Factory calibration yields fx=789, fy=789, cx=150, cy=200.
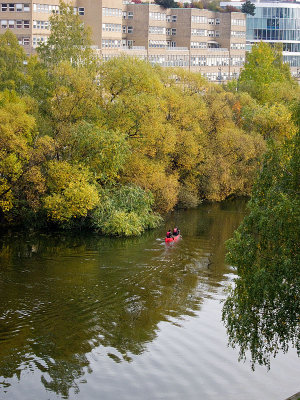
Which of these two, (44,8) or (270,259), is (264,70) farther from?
(270,259)

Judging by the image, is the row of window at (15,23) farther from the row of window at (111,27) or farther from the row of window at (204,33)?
the row of window at (204,33)

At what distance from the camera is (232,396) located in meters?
32.8

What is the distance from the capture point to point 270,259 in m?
30.4

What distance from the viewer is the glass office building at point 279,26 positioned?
7584 inches

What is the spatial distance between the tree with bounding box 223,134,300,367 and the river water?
3.90 metres

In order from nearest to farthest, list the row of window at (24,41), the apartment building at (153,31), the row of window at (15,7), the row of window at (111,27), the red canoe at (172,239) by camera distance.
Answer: the red canoe at (172,239), the row of window at (15,7), the apartment building at (153,31), the row of window at (24,41), the row of window at (111,27)

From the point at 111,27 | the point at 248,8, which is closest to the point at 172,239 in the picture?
the point at 111,27

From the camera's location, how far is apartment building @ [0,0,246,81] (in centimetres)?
11369

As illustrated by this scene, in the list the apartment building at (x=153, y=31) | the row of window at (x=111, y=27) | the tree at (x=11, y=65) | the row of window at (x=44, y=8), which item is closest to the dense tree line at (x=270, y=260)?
the tree at (x=11, y=65)

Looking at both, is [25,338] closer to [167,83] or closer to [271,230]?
[271,230]

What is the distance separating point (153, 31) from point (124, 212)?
86566 millimetres

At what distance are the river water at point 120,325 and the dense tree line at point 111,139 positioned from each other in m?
3.53

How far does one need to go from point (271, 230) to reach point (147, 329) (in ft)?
39.9

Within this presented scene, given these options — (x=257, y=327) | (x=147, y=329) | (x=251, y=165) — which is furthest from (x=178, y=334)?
(x=251, y=165)
